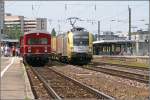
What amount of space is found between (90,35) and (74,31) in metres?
1.50

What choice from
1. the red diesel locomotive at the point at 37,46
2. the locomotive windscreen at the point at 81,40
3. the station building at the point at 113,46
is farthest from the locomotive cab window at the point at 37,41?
the station building at the point at 113,46

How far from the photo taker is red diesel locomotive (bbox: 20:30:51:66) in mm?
38844

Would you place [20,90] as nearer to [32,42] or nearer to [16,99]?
[16,99]

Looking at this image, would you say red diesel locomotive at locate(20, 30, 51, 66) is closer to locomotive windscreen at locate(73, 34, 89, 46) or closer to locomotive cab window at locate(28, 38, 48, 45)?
locomotive cab window at locate(28, 38, 48, 45)

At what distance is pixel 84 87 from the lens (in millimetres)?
19219

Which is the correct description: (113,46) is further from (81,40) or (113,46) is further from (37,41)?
(37,41)

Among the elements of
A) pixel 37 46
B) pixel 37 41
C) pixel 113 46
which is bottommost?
pixel 113 46

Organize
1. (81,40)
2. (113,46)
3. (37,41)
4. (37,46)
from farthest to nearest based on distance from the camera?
(113,46)
(81,40)
(37,41)
(37,46)

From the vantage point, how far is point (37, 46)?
39.1m

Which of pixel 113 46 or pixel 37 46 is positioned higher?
pixel 37 46

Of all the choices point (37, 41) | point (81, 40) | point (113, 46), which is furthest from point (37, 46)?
point (113, 46)

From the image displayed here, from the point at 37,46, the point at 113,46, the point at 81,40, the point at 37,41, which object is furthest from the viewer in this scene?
the point at 113,46

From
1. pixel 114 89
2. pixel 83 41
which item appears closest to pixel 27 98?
pixel 114 89

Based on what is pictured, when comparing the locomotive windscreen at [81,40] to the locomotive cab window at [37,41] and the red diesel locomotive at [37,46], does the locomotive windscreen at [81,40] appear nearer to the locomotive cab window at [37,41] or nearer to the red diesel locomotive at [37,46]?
the red diesel locomotive at [37,46]
